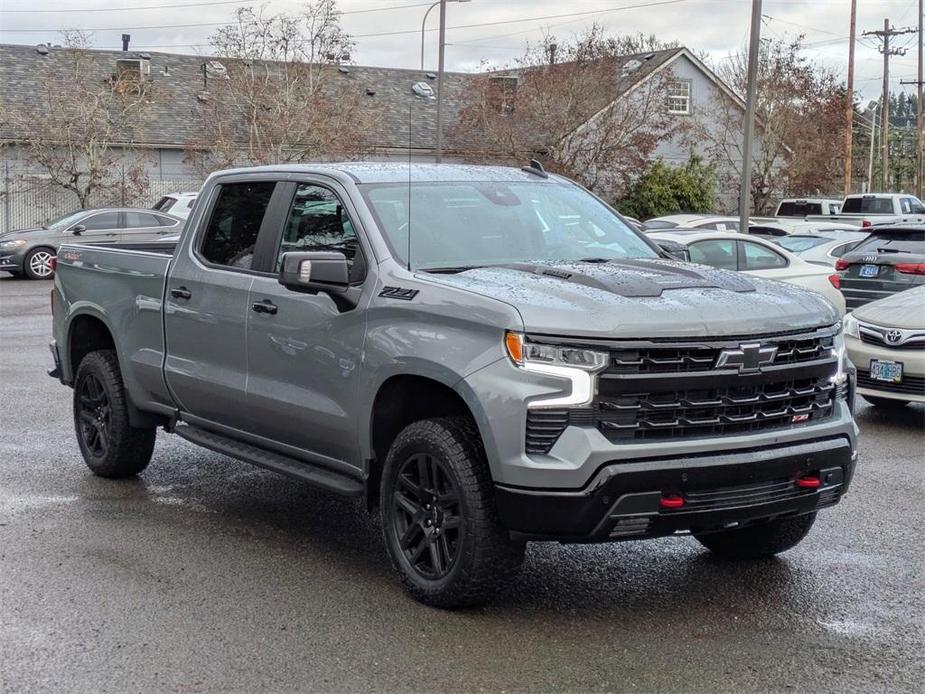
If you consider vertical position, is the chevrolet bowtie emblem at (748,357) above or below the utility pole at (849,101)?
below

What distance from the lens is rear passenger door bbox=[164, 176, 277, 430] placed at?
669cm

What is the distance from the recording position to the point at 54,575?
6008 millimetres

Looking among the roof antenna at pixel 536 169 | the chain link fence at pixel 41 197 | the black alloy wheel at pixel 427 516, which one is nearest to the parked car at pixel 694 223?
the roof antenna at pixel 536 169

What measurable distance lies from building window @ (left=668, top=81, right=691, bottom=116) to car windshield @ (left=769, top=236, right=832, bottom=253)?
87.5ft

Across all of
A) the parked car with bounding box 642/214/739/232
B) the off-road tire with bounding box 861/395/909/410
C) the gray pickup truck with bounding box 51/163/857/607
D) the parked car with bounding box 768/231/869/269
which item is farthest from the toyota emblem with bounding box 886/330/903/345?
the parked car with bounding box 642/214/739/232

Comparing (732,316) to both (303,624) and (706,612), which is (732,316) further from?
(303,624)

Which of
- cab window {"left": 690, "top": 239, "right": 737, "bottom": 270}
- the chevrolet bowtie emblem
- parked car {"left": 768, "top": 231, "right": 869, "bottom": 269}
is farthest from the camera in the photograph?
parked car {"left": 768, "top": 231, "right": 869, "bottom": 269}

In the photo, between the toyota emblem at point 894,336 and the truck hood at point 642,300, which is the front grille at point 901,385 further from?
the truck hood at point 642,300

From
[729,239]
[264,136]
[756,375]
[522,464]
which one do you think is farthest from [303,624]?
[264,136]

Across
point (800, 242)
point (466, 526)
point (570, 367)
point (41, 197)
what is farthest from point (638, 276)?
point (41, 197)

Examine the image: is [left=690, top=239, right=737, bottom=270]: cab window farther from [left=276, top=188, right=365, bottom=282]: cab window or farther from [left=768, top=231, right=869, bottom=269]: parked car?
[left=276, top=188, right=365, bottom=282]: cab window

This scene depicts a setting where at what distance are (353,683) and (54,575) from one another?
6.77ft

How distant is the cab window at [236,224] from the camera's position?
22.5 feet

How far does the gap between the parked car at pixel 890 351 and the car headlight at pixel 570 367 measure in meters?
6.30
